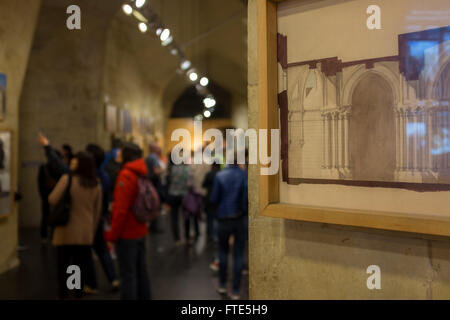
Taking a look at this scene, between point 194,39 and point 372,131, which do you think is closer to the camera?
point 372,131

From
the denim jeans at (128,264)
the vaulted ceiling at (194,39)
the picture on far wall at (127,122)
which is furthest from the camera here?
the picture on far wall at (127,122)

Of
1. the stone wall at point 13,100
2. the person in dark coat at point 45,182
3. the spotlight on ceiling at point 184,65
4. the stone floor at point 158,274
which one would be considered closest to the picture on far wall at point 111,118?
the spotlight on ceiling at point 184,65

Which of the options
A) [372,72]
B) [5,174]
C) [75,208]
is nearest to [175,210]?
[5,174]

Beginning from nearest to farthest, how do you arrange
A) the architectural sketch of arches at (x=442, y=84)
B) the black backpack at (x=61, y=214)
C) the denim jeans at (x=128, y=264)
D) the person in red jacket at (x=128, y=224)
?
the architectural sketch of arches at (x=442, y=84) → the person in red jacket at (x=128, y=224) → the denim jeans at (x=128, y=264) → the black backpack at (x=61, y=214)

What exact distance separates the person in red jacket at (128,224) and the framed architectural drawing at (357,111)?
236cm

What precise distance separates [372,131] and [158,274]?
458cm

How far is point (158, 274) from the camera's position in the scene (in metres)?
5.35

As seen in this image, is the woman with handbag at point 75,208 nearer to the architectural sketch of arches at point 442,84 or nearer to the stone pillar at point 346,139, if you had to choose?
the stone pillar at point 346,139

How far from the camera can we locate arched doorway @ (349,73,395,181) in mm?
1208

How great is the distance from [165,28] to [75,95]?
3.20 metres

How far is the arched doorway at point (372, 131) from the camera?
3.96 ft

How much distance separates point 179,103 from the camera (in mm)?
21625

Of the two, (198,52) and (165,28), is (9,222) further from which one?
(198,52)

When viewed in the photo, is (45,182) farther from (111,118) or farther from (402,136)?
(402,136)
